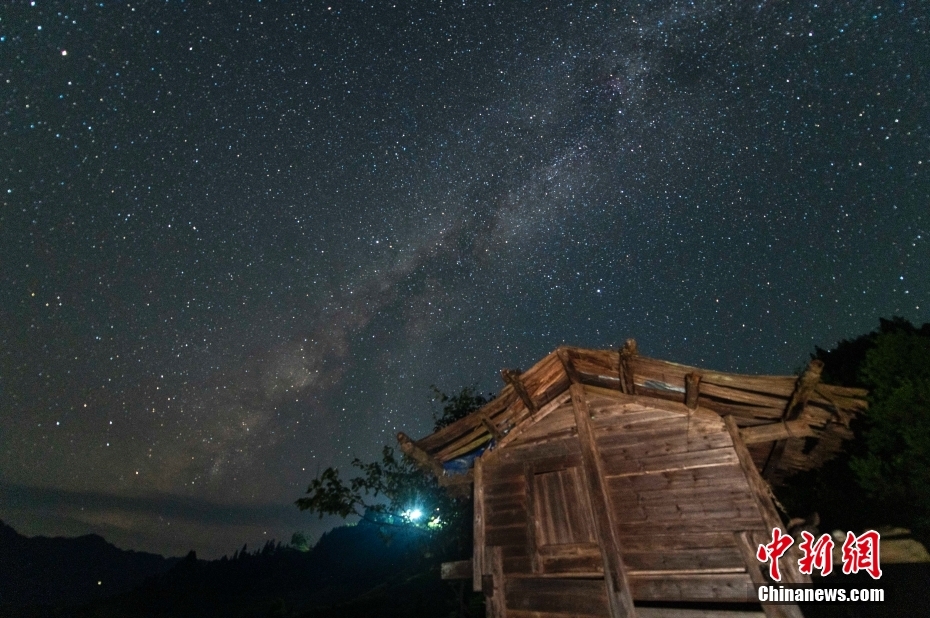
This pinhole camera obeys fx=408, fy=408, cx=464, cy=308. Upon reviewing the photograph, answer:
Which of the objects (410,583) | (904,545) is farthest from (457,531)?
(410,583)

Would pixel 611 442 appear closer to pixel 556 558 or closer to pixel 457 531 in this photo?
pixel 556 558

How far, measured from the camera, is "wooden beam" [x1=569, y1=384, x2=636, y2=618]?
280 inches

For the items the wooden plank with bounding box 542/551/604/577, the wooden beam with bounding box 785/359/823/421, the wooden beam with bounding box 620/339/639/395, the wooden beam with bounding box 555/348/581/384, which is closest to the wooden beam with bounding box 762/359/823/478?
the wooden beam with bounding box 785/359/823/421

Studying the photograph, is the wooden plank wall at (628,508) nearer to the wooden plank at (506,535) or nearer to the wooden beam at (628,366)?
the wooden plank at (506,535)

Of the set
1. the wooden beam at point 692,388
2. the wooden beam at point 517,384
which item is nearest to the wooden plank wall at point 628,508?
the wooden beam at point 692,388

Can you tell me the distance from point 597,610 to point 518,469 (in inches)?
112

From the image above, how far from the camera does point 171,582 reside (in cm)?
9456

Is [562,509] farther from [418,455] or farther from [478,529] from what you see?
[418,455]

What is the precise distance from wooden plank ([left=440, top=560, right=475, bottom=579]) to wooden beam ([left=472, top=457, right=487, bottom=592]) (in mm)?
150

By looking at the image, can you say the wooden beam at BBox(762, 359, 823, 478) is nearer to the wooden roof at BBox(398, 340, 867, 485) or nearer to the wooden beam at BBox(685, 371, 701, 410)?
the wooden roof at BBox(398, 340, 867, 485)

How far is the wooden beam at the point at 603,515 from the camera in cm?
711

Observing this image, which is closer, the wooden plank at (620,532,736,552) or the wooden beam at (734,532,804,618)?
the wooden beam at (734,532,804,618)

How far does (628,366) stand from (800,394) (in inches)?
105

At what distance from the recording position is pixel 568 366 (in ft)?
28.5
